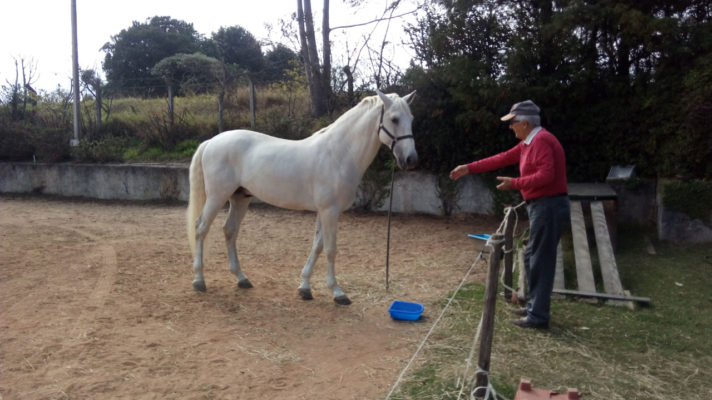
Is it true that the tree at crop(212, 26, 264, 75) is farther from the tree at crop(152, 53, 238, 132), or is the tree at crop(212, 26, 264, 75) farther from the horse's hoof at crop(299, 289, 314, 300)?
the horse's hoof at crop(299, 289, 314, 300)

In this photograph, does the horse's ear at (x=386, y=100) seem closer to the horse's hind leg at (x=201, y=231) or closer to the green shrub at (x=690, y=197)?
the horse's hind leg at (x=201, y=231)

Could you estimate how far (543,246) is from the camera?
12.9 ft

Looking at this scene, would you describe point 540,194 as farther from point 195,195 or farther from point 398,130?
point 195,195

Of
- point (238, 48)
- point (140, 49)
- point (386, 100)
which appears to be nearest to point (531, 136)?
point (386, 100)

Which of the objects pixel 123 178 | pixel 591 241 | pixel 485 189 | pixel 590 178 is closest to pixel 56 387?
pixel 591 241

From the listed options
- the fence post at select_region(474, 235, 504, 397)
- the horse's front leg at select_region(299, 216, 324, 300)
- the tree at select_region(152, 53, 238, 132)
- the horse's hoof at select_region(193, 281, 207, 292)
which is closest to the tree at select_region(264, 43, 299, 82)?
the tree at select_region(152, 53, 238, 132)

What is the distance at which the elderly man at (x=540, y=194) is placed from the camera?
3771 mm

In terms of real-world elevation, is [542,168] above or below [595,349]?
above

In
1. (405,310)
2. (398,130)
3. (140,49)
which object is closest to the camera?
(398,130)

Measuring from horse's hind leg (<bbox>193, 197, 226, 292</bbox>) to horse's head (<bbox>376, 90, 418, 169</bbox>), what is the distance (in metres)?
1.99

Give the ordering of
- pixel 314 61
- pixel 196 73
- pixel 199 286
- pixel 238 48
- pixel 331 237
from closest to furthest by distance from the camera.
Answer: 1. pixel 331 237
2. pixel 199 286
3. pixel 314 61
4. pixel 196 73
5. pixel 238 48

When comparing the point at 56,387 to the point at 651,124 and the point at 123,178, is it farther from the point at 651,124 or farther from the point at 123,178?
the point at 123,178

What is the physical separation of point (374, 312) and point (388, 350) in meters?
0.88

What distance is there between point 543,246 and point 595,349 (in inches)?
34.2
